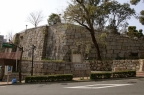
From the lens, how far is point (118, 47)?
29.2m

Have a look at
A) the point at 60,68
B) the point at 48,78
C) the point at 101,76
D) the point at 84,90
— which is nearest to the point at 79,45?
the point at 60,68

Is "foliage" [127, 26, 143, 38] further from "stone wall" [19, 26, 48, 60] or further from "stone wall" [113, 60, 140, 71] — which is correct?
"stone wall" [19, 26, 48, 60]

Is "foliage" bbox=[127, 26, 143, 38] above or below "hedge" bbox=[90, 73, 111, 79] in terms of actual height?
above

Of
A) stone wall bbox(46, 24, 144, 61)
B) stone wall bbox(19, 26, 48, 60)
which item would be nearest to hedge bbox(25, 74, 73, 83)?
stone wall bbox(46, 24, 144, 61)

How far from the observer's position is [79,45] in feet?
90.8

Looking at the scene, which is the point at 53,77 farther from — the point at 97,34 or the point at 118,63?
the point at 97,34

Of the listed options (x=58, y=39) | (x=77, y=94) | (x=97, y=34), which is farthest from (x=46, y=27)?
(x=77, y=94)

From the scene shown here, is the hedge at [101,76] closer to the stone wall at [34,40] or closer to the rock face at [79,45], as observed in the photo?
the rock face at [79,45]

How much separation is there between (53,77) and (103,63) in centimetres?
929

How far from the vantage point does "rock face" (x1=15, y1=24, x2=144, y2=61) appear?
2844 cm

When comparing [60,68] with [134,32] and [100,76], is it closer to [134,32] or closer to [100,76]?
[100,76]

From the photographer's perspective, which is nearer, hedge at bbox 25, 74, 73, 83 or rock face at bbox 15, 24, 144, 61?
hedge at bbox 25, 74, 73, 83

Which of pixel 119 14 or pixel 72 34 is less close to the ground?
pixel 119 14

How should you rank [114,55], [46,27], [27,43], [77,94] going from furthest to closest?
[27,43] → [46,27] → [114,55] → [77,94]
